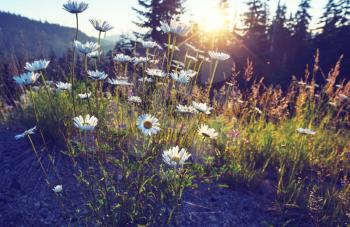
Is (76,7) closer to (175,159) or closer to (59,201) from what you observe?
(175,159)

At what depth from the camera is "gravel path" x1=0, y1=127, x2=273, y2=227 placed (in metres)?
2.51

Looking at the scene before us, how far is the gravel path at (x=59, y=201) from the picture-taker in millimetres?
2506

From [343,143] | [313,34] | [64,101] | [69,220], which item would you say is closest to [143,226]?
[69,220]

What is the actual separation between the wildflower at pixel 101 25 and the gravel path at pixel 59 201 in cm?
128

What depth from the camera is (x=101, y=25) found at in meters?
2.49

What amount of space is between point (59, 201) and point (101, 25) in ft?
4.73

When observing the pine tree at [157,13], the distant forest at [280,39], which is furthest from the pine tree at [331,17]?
the pine tree at [157,13]

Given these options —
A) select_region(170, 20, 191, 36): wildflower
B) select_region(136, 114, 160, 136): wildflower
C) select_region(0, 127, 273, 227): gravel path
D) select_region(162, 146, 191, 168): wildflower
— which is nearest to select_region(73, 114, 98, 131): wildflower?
select_region(136, 114, 160, 136): wildflower

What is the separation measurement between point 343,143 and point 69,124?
4005 mm

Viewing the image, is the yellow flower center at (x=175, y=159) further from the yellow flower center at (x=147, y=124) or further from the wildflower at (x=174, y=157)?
the yellow flower center at (x=147, y=124)

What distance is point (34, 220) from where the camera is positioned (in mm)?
2469

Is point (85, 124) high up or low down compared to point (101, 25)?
down

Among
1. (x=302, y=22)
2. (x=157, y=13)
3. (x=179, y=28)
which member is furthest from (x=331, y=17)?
(x=179, y=28)

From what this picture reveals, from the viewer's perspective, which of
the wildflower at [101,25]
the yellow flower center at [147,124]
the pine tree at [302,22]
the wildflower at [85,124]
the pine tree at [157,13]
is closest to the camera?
the wildflower at [85,124]
